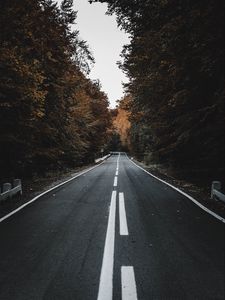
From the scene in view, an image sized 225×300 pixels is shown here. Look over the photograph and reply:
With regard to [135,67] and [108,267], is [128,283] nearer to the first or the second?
[108,267]

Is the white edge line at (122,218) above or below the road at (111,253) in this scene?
above

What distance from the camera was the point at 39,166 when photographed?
2402 cm

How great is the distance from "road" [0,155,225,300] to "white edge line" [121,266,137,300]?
14 mm

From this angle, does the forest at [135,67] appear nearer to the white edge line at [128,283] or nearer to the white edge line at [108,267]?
the white edge line at [108,267]

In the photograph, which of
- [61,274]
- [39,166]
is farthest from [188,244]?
[39,166]

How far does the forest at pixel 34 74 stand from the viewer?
1151cm

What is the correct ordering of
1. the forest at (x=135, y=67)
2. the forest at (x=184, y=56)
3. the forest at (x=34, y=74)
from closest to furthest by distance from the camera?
the forest at (x=184, y=56), the forest at (x=135, y=67), the forest at (x=34, y=74)

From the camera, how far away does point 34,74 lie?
40.2 ft

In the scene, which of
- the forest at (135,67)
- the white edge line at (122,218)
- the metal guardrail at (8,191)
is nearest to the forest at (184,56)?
the forest at (135,67)

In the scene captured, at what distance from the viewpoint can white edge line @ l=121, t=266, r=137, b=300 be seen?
177 inches

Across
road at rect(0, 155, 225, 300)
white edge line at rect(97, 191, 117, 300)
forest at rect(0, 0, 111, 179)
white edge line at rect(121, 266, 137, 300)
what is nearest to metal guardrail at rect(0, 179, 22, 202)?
road at rect(0, 155, 225, 300)

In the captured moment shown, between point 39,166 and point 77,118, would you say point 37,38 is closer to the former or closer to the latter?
point 39,166

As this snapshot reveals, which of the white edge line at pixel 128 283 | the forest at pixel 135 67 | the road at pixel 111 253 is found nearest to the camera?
the white edge line at pixel 128 283

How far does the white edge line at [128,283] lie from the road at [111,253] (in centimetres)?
1
